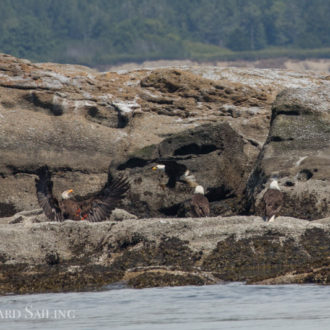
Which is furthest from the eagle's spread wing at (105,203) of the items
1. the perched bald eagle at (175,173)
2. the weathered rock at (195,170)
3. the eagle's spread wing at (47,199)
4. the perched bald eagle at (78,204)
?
the perched bald eagle at (175,173)

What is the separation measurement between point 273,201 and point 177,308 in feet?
14.4

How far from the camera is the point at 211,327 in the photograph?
35.9ft

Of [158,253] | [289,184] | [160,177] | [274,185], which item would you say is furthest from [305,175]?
[158,253]

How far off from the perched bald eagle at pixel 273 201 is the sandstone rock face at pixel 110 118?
2479mm

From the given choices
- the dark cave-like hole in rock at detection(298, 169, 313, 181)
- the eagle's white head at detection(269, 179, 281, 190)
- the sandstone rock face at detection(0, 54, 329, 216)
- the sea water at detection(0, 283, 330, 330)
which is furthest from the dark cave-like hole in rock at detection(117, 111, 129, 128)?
the sea water at detection(0, 283, 330, 330)

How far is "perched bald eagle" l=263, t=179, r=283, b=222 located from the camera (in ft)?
51.3

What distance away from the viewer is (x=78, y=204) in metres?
17.0

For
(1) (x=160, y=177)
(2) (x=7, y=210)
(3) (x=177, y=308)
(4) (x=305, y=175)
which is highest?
(3) (x=177, y=308)

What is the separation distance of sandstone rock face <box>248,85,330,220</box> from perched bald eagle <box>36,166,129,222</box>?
101 inches

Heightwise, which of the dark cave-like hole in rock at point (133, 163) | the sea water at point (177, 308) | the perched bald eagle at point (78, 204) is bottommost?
the dark cave-like hole in rock at point (133, 163)

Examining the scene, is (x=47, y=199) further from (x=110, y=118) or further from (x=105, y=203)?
(x=110, y=118)

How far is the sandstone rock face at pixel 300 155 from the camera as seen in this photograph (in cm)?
A: 1764

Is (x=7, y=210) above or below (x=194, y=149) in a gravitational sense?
below

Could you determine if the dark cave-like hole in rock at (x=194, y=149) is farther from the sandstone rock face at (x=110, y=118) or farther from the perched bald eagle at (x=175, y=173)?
the perched bald eagle at (x=175, y=173)
